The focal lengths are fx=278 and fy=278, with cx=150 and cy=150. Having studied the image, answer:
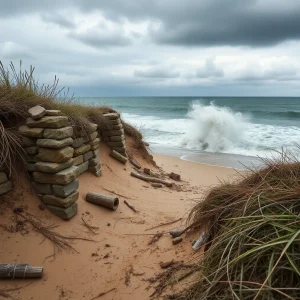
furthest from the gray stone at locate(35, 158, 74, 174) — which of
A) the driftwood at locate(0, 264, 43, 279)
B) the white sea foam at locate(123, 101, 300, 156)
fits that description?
the white sea foam at locate(123, 101, 300, 156)

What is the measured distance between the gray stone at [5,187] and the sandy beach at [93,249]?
0.12m

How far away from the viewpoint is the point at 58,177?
3.98 m

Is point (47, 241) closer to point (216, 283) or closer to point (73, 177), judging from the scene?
point (73, 177)

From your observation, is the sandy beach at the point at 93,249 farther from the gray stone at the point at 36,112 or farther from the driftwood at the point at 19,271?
the gray stone at the point at 36,112

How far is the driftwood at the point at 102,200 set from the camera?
4.75 metres

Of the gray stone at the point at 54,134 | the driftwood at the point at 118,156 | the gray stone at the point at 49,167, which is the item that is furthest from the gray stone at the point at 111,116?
the gray stone at the point at 49,167

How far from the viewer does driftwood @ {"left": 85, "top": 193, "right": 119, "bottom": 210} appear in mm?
4746

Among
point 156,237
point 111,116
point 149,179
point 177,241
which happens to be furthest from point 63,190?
point 111,116

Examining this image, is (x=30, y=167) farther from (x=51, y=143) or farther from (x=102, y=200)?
(x=102, y=200)

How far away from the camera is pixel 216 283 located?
81.6 inches

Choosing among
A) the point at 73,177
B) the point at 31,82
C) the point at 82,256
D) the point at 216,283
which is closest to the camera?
the point at 216,283

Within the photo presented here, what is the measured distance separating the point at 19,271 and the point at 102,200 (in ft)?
6.03

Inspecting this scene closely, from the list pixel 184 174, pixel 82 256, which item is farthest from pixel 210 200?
pixel 184 174

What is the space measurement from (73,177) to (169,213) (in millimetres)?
2007
